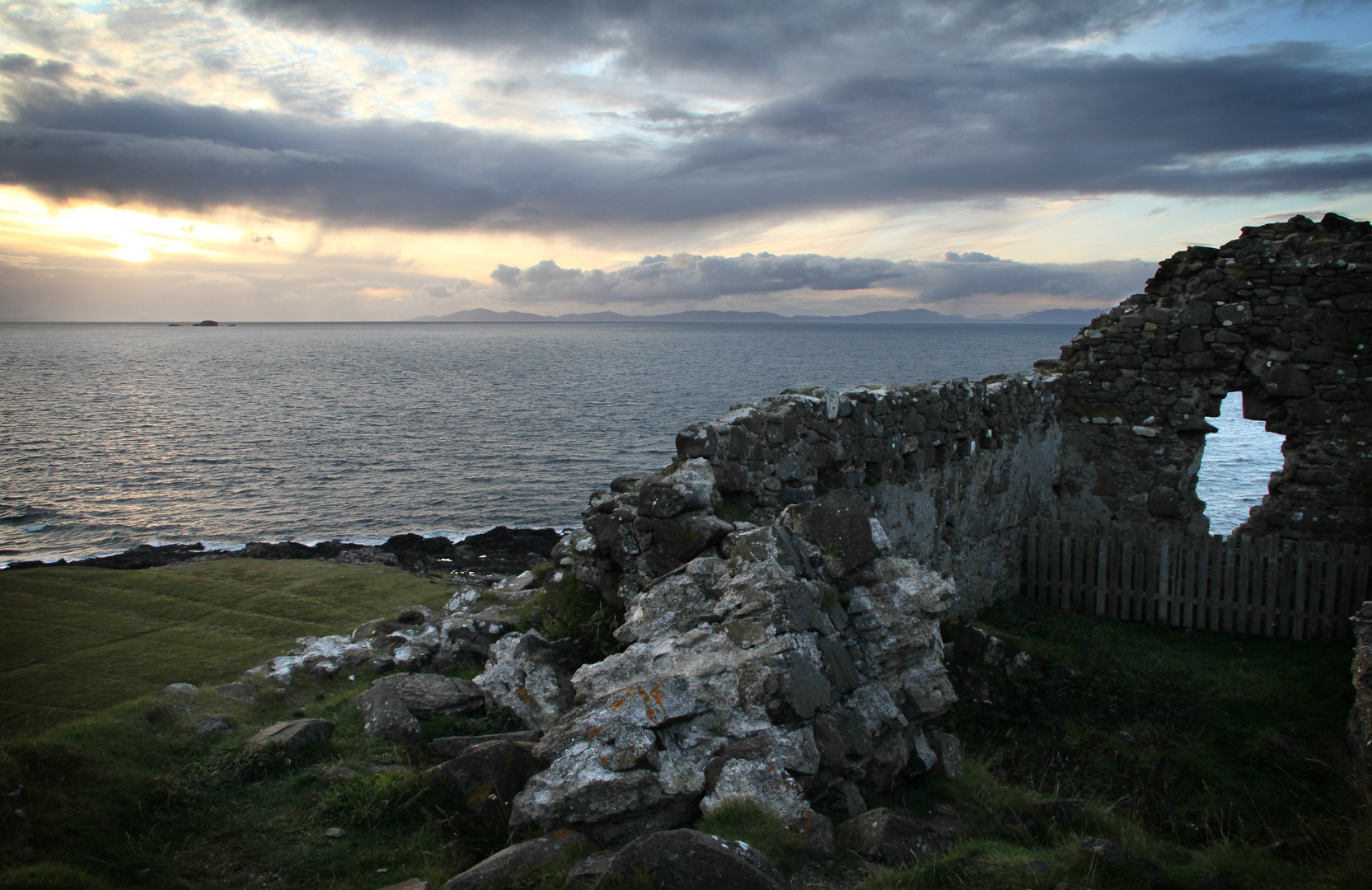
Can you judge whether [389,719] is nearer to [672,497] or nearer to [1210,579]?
[672,497]

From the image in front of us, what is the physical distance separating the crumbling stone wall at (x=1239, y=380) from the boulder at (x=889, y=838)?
11405 mm

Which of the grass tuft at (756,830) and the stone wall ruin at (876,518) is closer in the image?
the grass tuft at (756,830)

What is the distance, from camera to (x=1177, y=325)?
13.8 metres

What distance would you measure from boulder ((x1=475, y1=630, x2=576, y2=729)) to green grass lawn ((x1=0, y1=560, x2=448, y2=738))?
4739 mm

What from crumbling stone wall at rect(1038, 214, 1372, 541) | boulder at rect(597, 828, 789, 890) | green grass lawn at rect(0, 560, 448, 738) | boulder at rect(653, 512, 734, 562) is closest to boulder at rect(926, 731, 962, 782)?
boulder at rect(653, 512, 734, 562)

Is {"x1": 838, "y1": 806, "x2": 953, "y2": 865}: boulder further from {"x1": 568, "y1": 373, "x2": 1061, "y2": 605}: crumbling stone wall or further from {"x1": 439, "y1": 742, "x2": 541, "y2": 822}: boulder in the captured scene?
{"x1": 568, "y1": 373, "x2": 1061, "y2": 605}: crumbling stone wall

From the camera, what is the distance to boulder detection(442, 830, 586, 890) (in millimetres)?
4094

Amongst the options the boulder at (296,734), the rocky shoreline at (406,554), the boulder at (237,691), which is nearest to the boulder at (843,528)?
the boulder at (296,734)

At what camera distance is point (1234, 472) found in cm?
3020

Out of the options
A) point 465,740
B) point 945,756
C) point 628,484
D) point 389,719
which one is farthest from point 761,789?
point 628,484

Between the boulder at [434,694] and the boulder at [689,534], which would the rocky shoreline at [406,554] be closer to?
the boulder at [434,694]

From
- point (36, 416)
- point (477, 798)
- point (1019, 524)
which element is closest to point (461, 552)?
point (1019, 524)

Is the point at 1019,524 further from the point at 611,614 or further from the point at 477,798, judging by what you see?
the point at 477,798

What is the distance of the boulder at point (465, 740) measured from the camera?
573 centimetres
